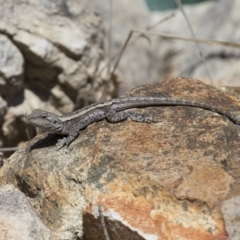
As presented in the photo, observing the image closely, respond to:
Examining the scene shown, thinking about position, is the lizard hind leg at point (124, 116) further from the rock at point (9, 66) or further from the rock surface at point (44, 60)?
the rock at point (9, 66)

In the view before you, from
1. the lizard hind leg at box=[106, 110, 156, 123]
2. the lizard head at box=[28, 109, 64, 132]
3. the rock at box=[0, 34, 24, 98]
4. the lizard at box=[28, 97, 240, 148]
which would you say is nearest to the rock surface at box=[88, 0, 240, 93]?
the rock at box=[0, 34, 24, 98]

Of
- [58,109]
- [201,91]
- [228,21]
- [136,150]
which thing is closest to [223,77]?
[228,21]

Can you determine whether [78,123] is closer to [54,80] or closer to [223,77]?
[54,80]

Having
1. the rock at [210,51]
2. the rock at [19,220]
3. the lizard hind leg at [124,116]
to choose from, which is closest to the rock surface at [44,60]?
the lizard hind leg at [124,116]

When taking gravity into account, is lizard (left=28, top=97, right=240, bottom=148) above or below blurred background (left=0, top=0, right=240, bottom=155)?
below

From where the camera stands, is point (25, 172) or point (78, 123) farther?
point (78, 123)

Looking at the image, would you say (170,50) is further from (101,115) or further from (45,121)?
(45,121)

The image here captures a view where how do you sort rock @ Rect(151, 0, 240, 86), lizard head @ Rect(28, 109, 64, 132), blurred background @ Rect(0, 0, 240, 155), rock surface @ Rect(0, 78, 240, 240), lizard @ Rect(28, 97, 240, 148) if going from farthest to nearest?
rock @ Rect(151, 0, 240, 86), blurred background @ Rect(0, 0, 240, 155), lizard head @ Rect(28, 109, 64, 132), lizard @ Rect(28, 97, 240, 148), rock surface @ Rect(0, 78, 240, 240)

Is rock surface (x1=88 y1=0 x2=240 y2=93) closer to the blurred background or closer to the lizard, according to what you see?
the blurred background
